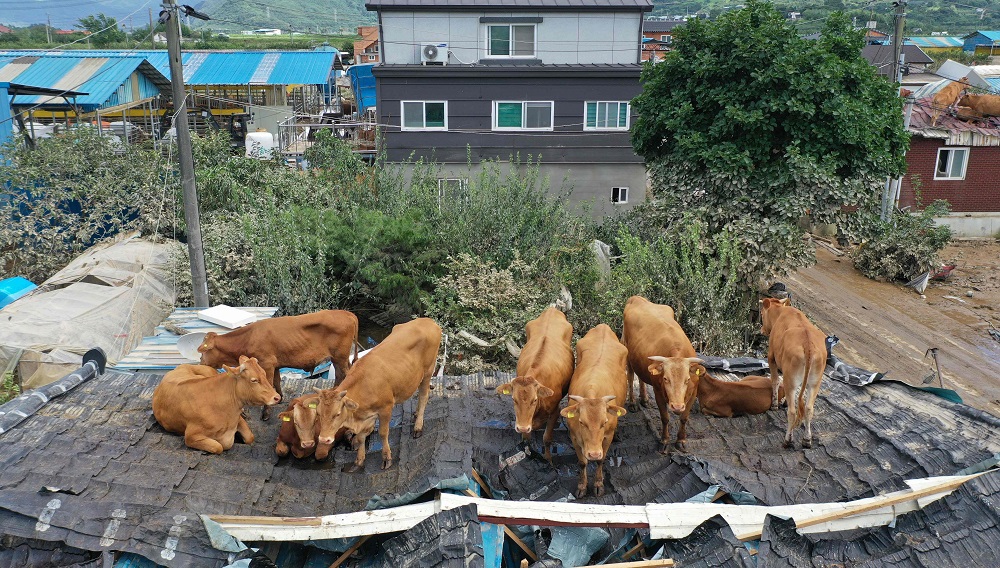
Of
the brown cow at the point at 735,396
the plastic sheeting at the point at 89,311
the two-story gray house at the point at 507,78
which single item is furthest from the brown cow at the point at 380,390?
the two-story gray house at the point at 507,78

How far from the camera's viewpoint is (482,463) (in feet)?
23.9

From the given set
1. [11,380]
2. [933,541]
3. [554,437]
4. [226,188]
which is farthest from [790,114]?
[11,380]

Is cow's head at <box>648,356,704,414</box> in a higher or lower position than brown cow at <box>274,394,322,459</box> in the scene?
higher

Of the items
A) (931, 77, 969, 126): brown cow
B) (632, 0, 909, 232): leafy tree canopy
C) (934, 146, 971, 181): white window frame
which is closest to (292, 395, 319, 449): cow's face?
(632, 0, 909, 232): leafy tree canopy

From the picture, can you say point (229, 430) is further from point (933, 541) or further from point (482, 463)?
point (933, 541)

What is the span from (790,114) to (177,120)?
32.5ft

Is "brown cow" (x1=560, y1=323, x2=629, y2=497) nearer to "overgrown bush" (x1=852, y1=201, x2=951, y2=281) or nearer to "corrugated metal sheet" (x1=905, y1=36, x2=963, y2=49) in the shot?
"overgrown bush" (x1=852, y1=201, x2=951, y2=281)

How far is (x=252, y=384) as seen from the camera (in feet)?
24.4

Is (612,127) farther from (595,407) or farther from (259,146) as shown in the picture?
(595,407)

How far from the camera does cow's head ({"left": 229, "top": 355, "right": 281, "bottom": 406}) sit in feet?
24.3

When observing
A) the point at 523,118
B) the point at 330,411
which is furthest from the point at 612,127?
the point at 330,411

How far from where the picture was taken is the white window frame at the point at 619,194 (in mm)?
22734

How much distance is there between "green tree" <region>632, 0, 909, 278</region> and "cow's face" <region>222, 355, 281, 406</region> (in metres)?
8.89

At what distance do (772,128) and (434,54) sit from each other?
11.0 meters
